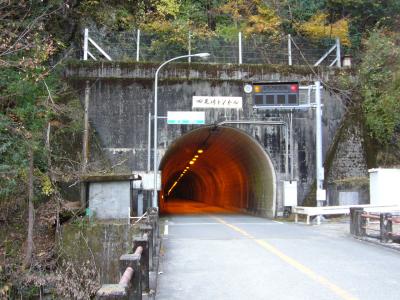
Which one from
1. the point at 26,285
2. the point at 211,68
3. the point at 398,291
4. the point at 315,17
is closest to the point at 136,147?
the point at 211,68

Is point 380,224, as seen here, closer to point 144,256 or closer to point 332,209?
point 332,209

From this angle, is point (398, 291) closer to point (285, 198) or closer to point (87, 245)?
point (87, 245)

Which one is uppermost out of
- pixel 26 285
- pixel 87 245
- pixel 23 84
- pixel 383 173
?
pixel 23 84

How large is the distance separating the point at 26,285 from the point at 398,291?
11.2 m

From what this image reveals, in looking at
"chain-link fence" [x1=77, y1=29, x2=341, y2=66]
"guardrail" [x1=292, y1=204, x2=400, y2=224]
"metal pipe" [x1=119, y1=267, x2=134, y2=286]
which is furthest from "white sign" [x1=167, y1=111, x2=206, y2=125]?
"metal pipe" [x1=119, y1=267, x2=134, y2=286]

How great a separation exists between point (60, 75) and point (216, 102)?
7479 mm

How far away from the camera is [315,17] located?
27609 millimetres

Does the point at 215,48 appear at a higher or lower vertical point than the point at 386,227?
higher

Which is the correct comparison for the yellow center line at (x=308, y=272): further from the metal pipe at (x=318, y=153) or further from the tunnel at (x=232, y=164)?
the tunnel at (x=232, y=164)

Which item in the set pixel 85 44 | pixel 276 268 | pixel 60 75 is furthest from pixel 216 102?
pixel 276 268

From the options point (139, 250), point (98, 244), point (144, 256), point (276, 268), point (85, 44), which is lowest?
point (98, 244)

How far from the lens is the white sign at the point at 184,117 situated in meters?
22.1

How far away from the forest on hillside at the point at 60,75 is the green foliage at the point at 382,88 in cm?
5

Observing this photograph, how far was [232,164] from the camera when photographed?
31.9m
